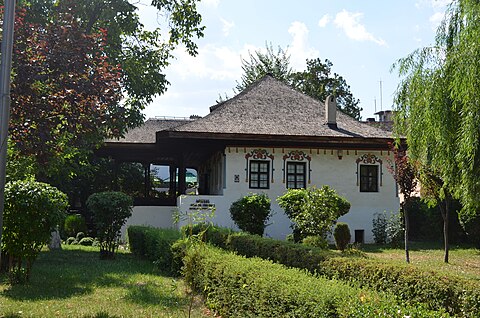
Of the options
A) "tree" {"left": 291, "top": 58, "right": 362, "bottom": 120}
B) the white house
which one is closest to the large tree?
"tree" {"left": 291, "top": 58, "right": 362, "bottom": 120}

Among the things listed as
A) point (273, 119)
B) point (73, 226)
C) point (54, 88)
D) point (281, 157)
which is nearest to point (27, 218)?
point (54, 88)

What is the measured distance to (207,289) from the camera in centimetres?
816

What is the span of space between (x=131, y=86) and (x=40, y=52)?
9958mm

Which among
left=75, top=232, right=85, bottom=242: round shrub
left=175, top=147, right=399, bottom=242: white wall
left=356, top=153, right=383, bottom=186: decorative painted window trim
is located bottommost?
left=75, top=232, right=85, bottom=242: round shrub

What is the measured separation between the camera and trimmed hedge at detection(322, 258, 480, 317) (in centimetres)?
611

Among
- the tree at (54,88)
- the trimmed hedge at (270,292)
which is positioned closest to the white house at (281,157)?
the tree at (54,88)

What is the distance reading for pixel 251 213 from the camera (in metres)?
19.5

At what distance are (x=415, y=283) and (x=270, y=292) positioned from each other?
6.80 ft

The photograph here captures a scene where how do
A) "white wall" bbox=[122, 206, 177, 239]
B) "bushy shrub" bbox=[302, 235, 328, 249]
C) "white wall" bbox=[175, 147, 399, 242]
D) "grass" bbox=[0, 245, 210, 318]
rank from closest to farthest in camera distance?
"grass" bbox=[0, 245, 210, 318], "bushy shrub" bbox=[302, 235, 328, 249], "white wall" bbox=[175, 147, 399, 242], "white wall" bbox=[122, 206, 177, 239]

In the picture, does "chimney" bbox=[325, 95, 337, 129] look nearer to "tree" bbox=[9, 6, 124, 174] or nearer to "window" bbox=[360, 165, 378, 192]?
"window" bbox=[360, 165, 378, 192]

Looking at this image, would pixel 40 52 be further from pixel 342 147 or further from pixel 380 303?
pixel 342 147

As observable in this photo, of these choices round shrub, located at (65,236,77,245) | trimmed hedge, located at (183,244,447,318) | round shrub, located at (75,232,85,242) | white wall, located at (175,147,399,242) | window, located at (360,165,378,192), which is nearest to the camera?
trimmed hedge, located at (183,244,447,318)

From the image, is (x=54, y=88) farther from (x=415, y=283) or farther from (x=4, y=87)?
(x=415, y=283)

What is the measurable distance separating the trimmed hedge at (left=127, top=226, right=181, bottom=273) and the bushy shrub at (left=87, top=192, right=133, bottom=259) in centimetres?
75
